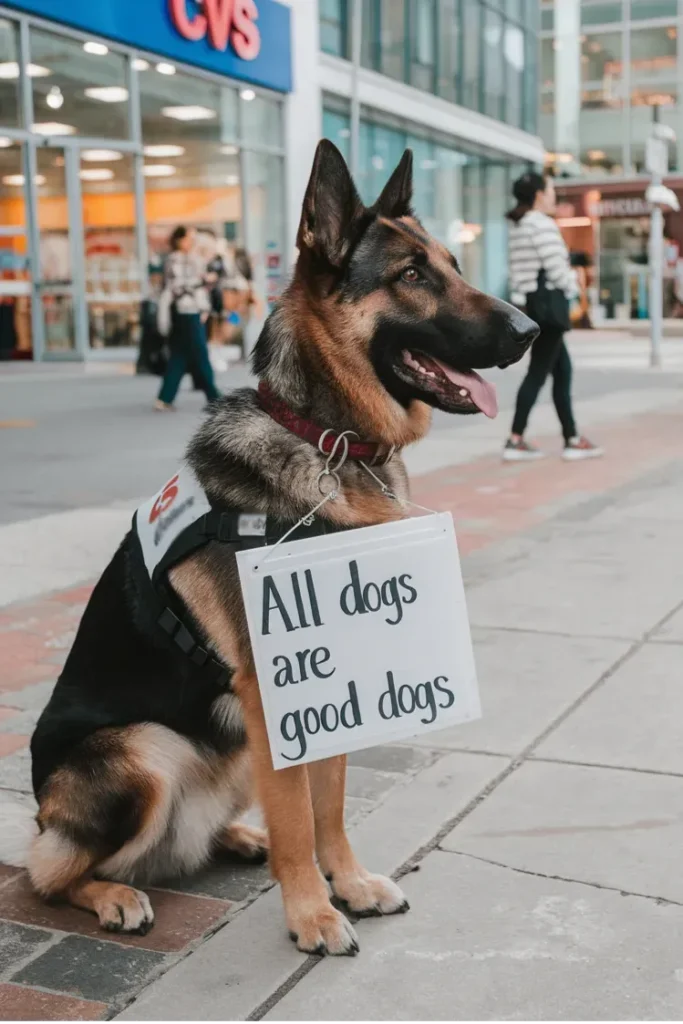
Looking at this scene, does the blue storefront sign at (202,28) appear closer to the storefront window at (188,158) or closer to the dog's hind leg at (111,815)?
the storefront window at (188,158)

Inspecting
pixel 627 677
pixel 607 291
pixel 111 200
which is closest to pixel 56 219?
pixel 111 200

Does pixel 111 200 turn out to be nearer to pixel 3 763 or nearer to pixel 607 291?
pixel 3 763

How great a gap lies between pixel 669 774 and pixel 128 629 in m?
1.64

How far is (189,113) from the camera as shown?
2138 centimetres

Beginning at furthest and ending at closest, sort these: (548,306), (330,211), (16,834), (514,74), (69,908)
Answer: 1. (514,74)
2. (548,306)
3. (16,834)
4. (69,908)
5. (330,211)

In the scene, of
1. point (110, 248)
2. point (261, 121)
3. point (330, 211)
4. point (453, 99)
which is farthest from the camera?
point (453, 99)

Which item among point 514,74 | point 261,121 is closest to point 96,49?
point 261,121

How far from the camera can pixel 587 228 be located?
4656 cm

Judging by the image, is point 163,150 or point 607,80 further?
point 607,80

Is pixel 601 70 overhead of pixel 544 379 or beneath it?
overhead

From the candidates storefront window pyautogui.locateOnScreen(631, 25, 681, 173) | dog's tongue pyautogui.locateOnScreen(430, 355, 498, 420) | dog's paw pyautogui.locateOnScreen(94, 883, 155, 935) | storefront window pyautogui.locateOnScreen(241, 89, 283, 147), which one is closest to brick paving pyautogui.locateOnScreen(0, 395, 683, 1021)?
dog's paw pyautogui.locateOnScreen(94, 883, 155, 935)

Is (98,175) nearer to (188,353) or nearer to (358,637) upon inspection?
(188,353)

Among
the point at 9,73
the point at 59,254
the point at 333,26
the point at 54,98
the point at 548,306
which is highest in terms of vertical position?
the point at 333,26

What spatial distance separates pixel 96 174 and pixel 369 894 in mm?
18495
